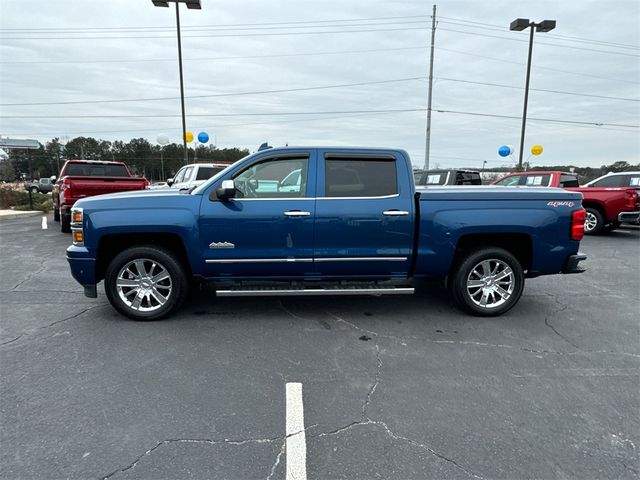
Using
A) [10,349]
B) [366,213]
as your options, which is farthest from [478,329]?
[10,349]

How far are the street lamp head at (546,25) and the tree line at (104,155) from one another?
59.5m

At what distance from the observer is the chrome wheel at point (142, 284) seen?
4.55m

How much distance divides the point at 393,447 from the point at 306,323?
214cm

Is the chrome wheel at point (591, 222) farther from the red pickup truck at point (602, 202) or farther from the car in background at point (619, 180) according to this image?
the car in background at point (619, 180)

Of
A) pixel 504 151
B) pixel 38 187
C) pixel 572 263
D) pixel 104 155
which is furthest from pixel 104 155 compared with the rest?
pixel 572 263

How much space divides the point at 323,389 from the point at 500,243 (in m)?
3.09

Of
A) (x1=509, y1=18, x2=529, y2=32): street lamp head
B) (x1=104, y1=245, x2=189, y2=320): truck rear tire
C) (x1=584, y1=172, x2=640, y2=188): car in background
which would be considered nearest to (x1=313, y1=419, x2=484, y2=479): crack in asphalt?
(x1=104, y1=245, x2=189, y2=320): truck rear tire

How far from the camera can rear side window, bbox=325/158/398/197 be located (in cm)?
466

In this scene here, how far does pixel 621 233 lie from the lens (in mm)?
12359

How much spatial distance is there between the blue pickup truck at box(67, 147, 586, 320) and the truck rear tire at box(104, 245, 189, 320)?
11 millimetres

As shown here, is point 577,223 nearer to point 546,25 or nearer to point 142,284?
point 142,284

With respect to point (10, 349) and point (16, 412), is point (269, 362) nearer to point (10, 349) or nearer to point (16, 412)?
point (16, 412)

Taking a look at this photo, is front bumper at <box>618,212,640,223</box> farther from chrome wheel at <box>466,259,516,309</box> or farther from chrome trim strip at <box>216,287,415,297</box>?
chrome trim strip at <box>216,287,415,297</box>

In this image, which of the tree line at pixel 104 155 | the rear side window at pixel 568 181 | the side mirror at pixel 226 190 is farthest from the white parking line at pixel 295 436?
the tree line at pixel 104 155
